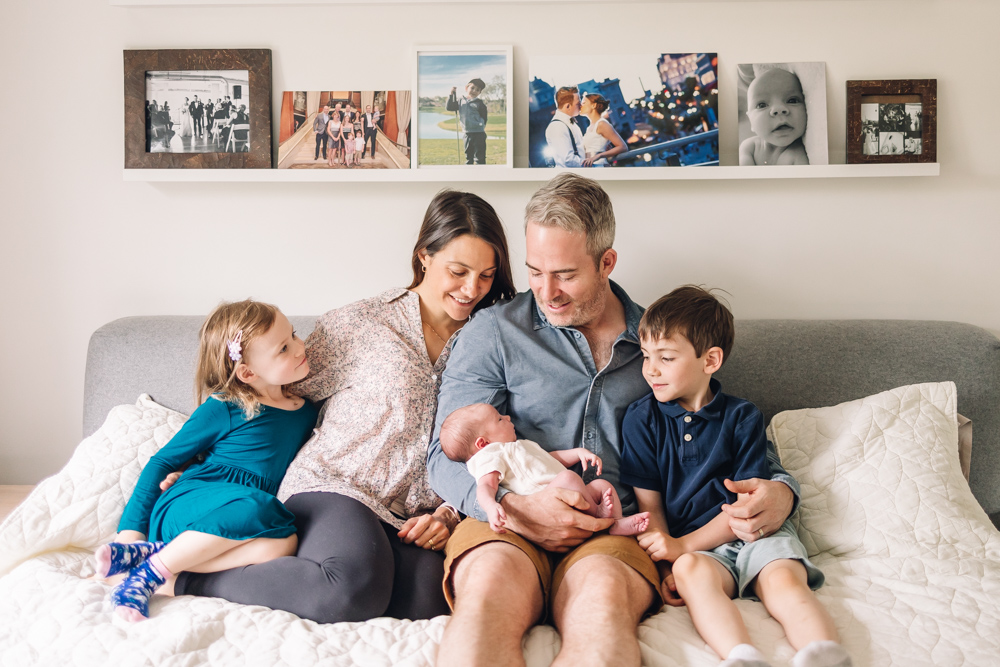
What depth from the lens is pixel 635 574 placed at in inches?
52.7

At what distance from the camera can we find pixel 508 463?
1491 mm

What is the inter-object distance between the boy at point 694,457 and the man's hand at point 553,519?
15 cm

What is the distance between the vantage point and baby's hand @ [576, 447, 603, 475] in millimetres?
1500

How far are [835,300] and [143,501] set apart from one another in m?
2.09

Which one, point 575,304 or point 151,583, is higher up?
point 575,304

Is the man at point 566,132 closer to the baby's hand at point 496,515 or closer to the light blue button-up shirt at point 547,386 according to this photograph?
the light blue button-up shirt at point 547,386

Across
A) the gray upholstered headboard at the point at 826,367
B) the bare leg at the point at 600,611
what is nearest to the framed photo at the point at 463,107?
the gray upholstered headboard at the point at 826,367

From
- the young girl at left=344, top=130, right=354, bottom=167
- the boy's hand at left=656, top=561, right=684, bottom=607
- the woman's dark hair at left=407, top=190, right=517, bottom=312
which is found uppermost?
the young girl at left=344, top=130, right=354, bottom=167

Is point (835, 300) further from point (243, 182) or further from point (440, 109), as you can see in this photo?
point (243, 182)

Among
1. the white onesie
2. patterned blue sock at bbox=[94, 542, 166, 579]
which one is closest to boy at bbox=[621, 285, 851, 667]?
the white onesie

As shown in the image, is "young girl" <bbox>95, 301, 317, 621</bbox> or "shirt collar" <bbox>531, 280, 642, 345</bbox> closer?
"young girl" <bbox>95, 301, 317, 621</bbox>

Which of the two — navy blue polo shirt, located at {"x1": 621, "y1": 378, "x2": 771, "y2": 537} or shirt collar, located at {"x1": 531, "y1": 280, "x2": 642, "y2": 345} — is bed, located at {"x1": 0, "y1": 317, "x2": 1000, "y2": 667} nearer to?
navy blue polo shirt, located at {"x1": 621, "y1": 378, "x2": 771, "y2": 537}

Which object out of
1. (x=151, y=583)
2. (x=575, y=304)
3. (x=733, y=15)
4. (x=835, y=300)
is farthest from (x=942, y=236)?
(x=151, y=583)

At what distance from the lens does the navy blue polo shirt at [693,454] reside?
1.51 meters
